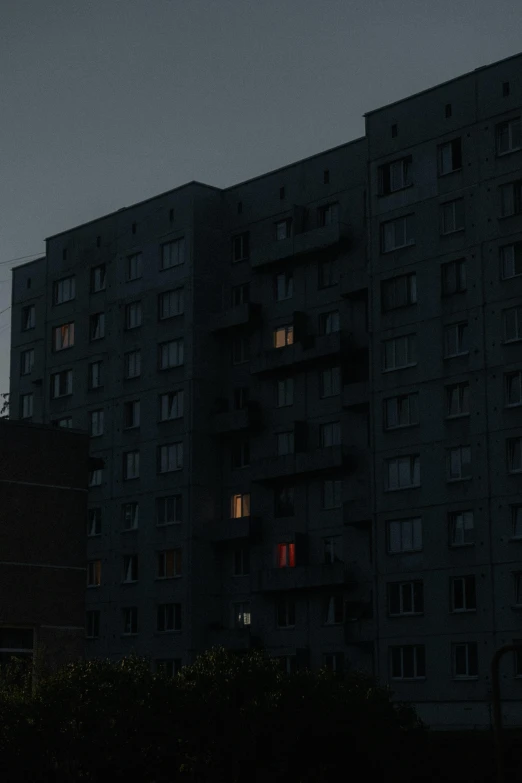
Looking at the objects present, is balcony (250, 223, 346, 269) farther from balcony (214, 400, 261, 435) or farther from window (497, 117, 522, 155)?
window (497, 117, 522, 155)

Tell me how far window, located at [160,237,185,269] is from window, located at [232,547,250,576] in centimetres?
1641

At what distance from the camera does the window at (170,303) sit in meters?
82.5

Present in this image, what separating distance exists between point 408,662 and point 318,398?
622 inches

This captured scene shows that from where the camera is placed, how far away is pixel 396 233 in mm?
71188

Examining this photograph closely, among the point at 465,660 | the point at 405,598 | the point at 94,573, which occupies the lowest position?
the point at 465,660

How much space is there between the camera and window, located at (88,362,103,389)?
86.8 meters

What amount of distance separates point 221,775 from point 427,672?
90.7 feet

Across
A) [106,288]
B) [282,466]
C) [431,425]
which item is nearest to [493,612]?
[431,425]

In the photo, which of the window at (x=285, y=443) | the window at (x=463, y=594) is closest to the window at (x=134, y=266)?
the window at (x=285, y=443)

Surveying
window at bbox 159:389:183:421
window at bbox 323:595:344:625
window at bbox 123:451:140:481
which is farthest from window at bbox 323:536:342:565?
window at bbox 123:451:140:481

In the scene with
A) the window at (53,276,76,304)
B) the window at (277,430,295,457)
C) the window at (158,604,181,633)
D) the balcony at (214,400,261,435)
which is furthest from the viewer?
the window at (53,276,76,304)

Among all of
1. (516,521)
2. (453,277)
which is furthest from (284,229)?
(516,521)

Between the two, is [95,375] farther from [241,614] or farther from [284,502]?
[241,614]

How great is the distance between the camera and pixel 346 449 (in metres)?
74.6
